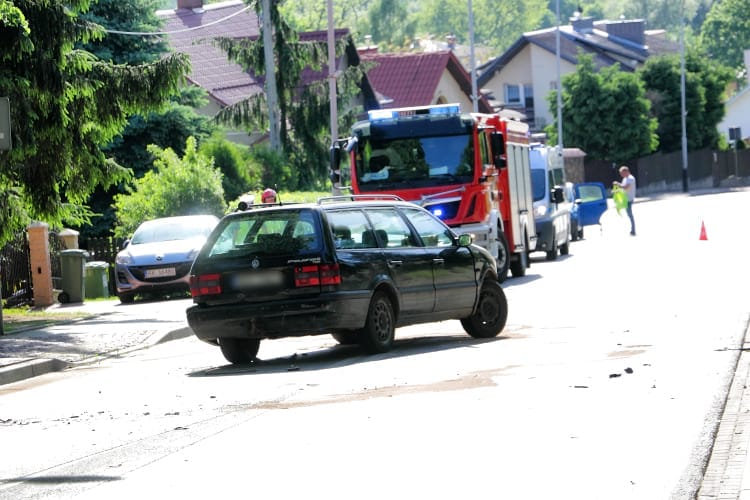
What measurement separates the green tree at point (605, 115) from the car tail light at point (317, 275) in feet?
209

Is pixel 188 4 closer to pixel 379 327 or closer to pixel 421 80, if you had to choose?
pixel 421 80

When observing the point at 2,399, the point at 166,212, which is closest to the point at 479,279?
the point at 2,399

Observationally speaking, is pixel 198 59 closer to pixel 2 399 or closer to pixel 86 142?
pixel 86 142

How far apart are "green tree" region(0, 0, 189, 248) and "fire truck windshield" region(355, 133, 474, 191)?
4003 millimetres

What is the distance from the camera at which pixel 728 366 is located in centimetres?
1165

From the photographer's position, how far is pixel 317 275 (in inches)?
529

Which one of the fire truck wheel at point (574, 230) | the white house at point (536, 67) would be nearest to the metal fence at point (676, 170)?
the white house at point (536, 67)

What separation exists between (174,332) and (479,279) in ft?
16.9

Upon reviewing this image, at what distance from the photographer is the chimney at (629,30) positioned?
365ft

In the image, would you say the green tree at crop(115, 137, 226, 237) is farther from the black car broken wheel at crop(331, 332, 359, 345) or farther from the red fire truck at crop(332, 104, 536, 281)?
the black car broken wheel at crop(331, 332, 359, 345)

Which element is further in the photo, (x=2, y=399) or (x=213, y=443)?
(x=2, y=399)

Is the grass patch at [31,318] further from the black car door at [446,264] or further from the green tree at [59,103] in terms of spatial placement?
the black car door at [446,264]

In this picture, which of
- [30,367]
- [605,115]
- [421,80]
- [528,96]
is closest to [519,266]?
[30,367]

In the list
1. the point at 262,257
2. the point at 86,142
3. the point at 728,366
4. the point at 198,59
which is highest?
the point at 198,59
